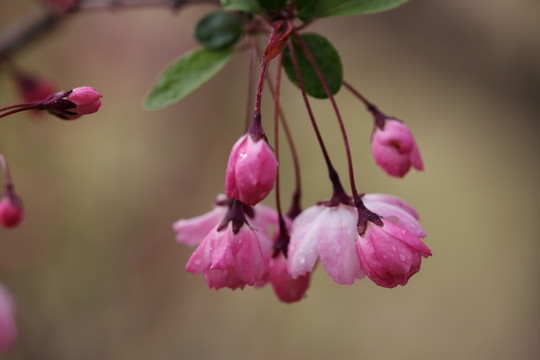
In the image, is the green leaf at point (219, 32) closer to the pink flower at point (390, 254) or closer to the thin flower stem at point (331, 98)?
the thin flower stem at point (331, 98)

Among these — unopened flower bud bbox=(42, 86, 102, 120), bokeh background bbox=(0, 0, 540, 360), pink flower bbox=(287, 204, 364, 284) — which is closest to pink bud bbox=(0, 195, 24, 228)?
unopened flower bud bbox=(42, 86, 102, 120)

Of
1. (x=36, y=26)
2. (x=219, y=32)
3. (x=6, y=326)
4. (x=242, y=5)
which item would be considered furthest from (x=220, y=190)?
(x=242, y=5)

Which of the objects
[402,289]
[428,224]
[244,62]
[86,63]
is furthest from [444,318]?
[86,63]

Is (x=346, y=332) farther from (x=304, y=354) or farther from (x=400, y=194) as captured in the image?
(x=400, y=194)

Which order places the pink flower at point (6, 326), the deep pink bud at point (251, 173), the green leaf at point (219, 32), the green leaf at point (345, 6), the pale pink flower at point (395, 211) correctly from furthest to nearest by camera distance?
the pink flower at point (6, 326) → the green leaf at point (219, 32) → the green leaf at point (345, 6) → the pale pink flower at point (395, 211) → the deep pink bud at point (251, 173)

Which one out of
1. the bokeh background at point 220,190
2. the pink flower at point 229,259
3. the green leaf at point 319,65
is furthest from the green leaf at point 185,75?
the bokeh background at point 220,190
